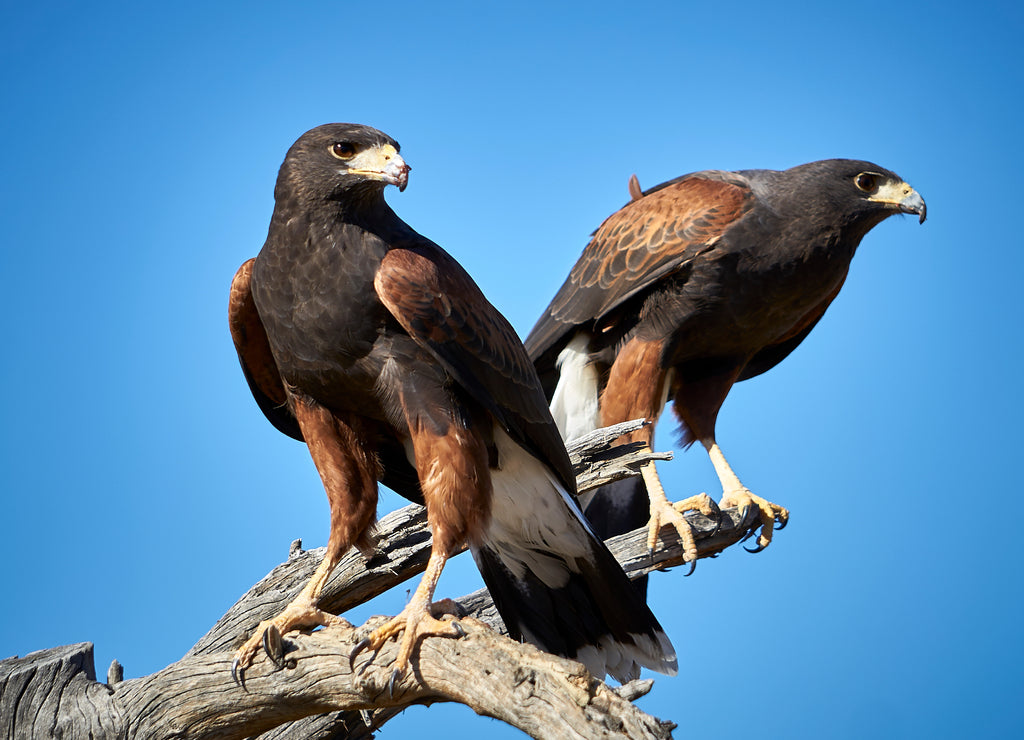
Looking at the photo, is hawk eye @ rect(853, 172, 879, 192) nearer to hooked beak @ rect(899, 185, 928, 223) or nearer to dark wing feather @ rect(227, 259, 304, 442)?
hooked beak @ rect(899, 185, 928, 223)

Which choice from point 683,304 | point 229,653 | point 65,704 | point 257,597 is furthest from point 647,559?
point 65,704

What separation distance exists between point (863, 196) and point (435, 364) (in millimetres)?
3079

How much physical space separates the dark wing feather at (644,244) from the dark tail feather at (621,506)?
0.90m

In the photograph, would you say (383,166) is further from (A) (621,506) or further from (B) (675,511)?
(A) (621,506)

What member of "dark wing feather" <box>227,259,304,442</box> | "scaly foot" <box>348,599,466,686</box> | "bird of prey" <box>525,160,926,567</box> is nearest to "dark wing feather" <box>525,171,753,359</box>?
"bird of prey" <box>525,160,926,567</box>

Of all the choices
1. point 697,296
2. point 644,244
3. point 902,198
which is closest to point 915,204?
point 902,198

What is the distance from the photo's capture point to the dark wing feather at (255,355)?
12.4 feet

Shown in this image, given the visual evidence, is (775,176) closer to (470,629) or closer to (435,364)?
(435,364)

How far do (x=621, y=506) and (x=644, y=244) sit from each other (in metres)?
1.51

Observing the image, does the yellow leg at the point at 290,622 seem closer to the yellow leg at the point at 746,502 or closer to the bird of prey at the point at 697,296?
the bird of prey at the point at 697,296

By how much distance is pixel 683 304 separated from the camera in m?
5.32

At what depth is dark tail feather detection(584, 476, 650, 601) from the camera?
5.63 metres

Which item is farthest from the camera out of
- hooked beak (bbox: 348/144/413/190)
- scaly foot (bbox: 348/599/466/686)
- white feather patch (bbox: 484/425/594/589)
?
white feather patch (bbox: 484/425/594/589)

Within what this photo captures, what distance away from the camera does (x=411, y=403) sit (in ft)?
11.1
